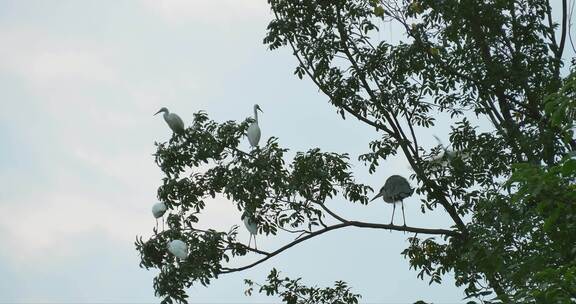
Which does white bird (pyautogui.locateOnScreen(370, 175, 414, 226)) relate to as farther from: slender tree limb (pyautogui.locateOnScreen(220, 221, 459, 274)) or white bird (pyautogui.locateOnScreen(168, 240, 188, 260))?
white bird (pyautogui.locateOnScreen(168, 240, 188, 260))

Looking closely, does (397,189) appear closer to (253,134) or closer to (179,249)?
(253,134)

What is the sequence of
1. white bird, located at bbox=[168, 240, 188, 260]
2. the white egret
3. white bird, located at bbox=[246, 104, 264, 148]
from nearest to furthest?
white bird, located at bbox=[168, 240, 188, 260]
white bird, located at bbox=[246, 104, 264, 148]
the white egret

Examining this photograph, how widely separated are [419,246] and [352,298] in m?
0.79

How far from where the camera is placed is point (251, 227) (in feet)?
25.8

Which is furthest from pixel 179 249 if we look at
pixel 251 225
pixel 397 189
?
pixel 397 189

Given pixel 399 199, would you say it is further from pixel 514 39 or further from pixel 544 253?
pixel 544 253

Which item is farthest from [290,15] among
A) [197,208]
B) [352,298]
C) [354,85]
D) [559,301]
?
[559,301]

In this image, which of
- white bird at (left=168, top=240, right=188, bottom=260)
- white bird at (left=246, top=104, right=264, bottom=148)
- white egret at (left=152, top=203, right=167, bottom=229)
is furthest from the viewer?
white egret at (left=152, top=203, right=167, bottom=229)

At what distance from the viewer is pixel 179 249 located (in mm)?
7395

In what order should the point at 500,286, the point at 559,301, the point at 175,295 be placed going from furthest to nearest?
the point at 175,295
the point at 500,286
the point at 559,301

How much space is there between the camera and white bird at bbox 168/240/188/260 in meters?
7.38

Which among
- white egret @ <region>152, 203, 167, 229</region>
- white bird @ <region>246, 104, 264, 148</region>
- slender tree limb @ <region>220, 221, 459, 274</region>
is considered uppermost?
white bird @ <region>246, 104, 264, 148</region>

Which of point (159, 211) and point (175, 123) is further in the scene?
point (159, 211)

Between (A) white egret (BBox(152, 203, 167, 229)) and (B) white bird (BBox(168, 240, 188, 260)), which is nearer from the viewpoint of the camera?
(B) white bird (BBox(168, 240, 188, 260))
